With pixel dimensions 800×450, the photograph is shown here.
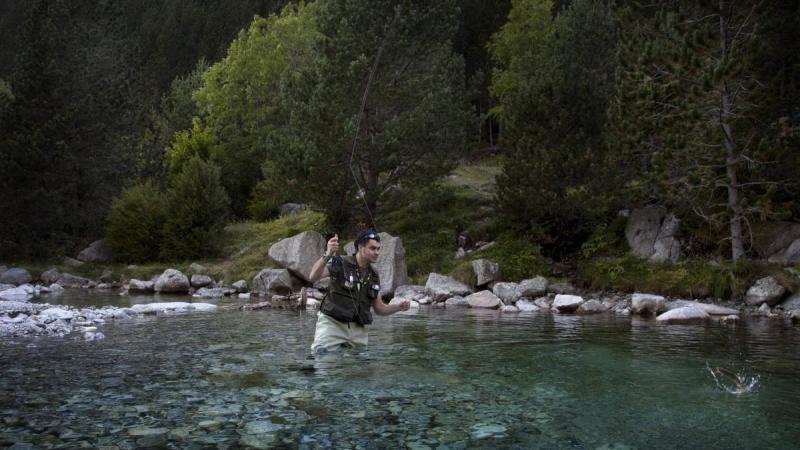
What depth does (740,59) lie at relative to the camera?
18500 mm

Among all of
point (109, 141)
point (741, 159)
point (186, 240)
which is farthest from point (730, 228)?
point (109, 141)

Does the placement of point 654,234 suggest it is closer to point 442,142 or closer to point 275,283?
point 442,142

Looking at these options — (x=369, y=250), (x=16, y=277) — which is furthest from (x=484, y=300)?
(x=16, y=277)

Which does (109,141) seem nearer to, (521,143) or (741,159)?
(521,143)

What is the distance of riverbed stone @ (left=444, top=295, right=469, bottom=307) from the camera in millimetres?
20955

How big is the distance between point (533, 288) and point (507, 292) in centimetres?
84

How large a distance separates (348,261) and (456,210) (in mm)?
20290

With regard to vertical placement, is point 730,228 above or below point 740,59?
below

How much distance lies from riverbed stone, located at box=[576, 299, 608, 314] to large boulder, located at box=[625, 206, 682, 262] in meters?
4.07

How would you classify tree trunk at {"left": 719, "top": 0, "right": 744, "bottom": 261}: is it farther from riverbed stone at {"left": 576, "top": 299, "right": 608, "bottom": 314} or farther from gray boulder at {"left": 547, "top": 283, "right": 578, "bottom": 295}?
gray boulder at {"left": 547, "top": 283, "right": 578, "bottom": 295}

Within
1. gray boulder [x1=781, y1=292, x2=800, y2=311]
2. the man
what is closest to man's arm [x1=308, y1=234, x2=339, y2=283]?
the man

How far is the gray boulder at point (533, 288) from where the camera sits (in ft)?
70.3

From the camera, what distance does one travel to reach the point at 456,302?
69.6 ft

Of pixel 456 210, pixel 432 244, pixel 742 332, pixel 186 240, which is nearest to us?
pixel 742 332
